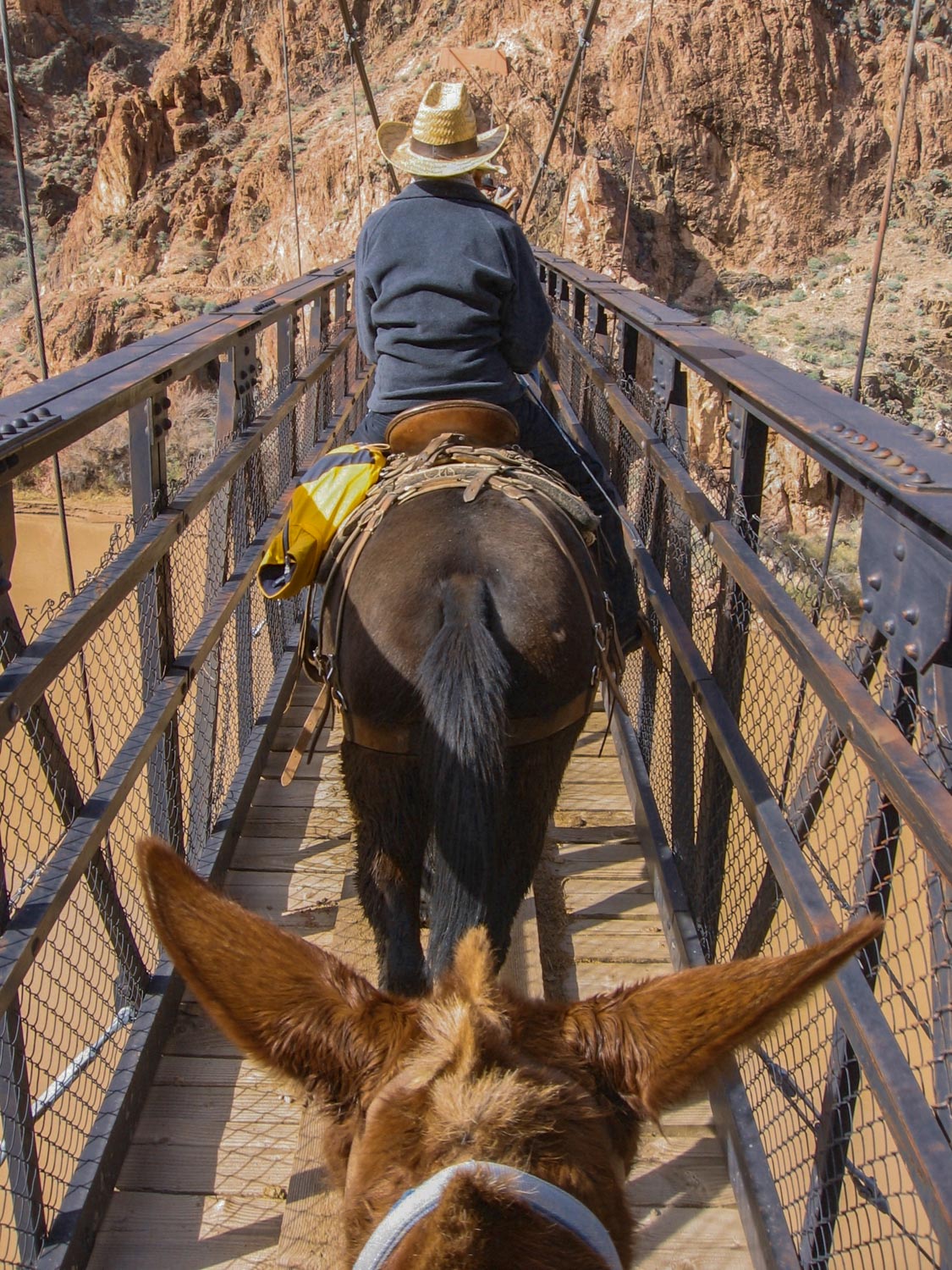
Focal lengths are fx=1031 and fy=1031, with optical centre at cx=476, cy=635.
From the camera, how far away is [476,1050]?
1172 mm

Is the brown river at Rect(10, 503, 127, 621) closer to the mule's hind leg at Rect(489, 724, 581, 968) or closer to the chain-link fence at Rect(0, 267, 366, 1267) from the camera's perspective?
the chain-link fence at Rect(0, 267, 366, 1267)

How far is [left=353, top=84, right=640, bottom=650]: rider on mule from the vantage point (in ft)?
11.7

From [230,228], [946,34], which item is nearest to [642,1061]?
[230,228]

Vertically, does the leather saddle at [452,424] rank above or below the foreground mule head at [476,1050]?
above

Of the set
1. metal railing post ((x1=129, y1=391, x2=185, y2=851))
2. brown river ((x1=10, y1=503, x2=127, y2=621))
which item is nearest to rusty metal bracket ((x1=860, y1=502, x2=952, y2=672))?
metal railing post ((x1=129, y1=391, x2=185, y2=851))

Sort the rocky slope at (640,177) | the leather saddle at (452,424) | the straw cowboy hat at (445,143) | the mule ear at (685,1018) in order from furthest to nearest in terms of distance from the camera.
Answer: the rocky slope at (640,177), the straw cowboy hat at (445,143), the leather saddle at (452,424), the mule ear at (685,1018)

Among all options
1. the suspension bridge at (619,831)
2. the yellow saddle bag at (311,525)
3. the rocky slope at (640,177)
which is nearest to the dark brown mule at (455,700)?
the yellow saddle bag at (311,525)

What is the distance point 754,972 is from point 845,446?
106cm

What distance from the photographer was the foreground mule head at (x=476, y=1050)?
112cm

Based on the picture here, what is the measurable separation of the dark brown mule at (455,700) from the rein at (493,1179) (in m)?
1.08

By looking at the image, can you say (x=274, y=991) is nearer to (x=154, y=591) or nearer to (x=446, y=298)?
A: (x=154, y=591)

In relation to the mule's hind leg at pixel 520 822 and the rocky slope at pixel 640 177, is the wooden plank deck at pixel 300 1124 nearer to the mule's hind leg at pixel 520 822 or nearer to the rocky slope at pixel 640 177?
the mule's hind leg at pixel 520 822

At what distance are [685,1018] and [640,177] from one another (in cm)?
2539

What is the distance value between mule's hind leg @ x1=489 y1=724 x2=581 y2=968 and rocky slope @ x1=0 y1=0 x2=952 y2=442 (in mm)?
19056
